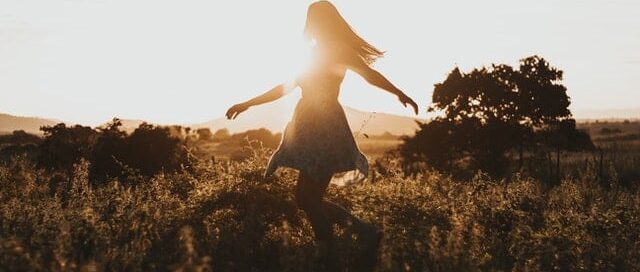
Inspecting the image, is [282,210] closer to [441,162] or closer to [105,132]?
[105,132]

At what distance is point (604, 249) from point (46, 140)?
605 inches

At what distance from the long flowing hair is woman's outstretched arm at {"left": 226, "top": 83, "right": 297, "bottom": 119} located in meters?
0.52

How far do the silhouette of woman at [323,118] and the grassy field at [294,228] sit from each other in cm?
39

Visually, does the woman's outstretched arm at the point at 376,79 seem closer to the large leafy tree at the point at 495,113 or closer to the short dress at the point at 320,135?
the short dress at the point at 320,135

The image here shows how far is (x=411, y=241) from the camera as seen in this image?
6.26m

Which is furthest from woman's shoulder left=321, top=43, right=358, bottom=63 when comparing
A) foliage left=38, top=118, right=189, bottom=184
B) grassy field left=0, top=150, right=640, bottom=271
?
foliage left=38, top=118, right=189, bottom=184

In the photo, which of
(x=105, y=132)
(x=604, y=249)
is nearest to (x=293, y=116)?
(x=604, y=249)

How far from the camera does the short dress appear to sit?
579cm

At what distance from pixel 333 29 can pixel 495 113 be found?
23.4m

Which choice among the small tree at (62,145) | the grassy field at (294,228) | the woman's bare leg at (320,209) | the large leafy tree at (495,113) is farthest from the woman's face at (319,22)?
the large leafy tree at (495,113)

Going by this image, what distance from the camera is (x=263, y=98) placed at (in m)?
5.87

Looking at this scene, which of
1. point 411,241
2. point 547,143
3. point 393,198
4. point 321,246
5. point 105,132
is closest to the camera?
point 321,246

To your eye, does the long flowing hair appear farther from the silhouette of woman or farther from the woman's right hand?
the woman's right hand

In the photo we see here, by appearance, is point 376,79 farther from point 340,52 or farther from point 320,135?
point 320,135
